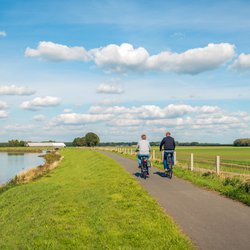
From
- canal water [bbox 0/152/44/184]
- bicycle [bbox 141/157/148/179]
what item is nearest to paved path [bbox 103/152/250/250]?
bicycle [bbox 141/157/148/179]

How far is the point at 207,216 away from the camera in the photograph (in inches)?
380

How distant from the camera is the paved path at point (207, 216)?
7.43 meters

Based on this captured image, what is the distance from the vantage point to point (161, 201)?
11961 millimetres

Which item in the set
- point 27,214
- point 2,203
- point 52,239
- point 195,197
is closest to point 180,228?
point 52,239

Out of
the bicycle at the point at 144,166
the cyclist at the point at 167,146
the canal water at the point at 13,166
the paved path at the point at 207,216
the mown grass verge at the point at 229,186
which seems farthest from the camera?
the canal water at the point at 13,166

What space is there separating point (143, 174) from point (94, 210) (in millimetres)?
8744

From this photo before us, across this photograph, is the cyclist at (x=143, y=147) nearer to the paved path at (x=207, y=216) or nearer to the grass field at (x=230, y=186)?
the grass field at (x=230, y=186)

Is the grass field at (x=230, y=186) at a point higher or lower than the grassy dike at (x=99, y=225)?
higher

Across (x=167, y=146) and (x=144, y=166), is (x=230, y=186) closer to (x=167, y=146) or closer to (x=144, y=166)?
(x=167, y=146)

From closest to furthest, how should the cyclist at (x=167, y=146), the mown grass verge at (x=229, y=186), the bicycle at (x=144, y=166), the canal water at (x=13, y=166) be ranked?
the mown grass verge at (x=229, y=186), the bicycle at (x=144, y=166), the cyclist at (x=167, y=146), the canal water at (x=13, y=166)

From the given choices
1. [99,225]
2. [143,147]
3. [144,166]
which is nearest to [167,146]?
[143,147]

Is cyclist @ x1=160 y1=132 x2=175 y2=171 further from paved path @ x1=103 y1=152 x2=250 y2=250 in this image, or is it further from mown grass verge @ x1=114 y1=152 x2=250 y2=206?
paved path @ x1=103 y1=152 x2=250 y2=250

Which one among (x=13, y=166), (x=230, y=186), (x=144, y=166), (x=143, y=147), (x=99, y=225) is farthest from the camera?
(x=13, y=166)

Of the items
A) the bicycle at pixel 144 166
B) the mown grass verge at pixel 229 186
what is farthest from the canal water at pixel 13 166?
the mown grass verge at pixel 229 186
